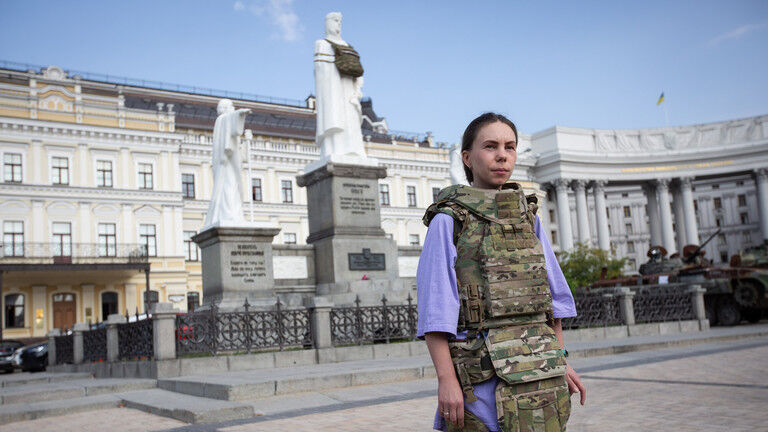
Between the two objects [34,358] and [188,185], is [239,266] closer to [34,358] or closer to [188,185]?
[34,358]

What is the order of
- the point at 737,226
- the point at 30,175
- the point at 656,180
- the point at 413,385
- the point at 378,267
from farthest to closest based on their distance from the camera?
the point at 737,226 < the point at 656,180 < the point at 30,175 < the point at 378,267 < the point at 413,385

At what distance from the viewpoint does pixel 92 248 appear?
4266 cm

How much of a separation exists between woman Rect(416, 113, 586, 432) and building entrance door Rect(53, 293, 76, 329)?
42.5 meters

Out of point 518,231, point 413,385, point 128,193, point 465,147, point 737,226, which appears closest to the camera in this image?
point 518,231

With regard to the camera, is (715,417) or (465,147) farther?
(715,417)

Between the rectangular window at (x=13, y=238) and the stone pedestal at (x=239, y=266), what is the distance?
30647mm

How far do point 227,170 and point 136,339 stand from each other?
486cm

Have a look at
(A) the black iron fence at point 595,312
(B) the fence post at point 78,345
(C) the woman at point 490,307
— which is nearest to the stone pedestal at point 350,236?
(A) the black iron fence at point 595,312

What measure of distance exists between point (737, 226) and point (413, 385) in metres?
97.7

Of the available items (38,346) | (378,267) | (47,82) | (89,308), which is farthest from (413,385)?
(47,82)

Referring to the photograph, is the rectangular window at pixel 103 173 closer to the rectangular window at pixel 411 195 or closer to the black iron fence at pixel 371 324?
the rectangular window at pixel 411 195

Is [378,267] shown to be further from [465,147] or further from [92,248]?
[92,248]

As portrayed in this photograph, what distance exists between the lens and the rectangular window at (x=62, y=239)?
137ft

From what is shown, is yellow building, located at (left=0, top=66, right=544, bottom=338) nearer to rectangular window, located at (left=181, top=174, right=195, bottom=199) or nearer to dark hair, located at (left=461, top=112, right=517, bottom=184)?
rectangular window, located at (left=181, top=174, right=195, bottom=199)
